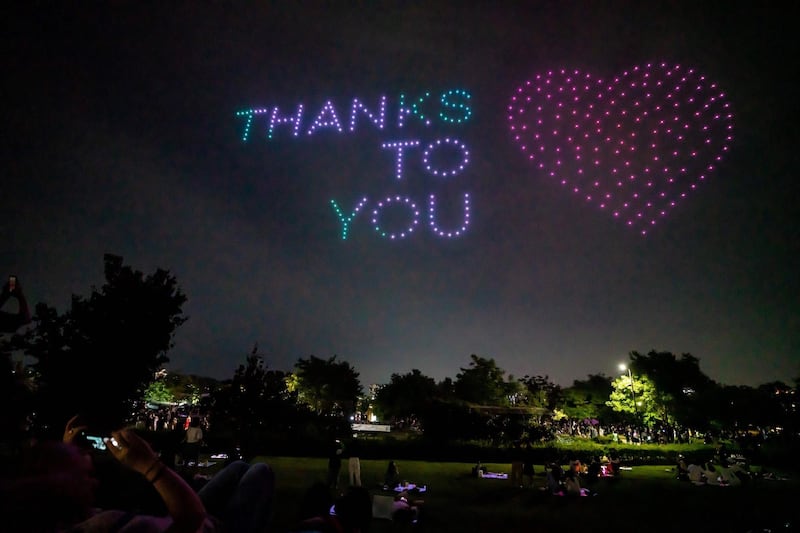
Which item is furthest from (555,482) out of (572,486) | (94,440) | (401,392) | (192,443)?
(401,392)

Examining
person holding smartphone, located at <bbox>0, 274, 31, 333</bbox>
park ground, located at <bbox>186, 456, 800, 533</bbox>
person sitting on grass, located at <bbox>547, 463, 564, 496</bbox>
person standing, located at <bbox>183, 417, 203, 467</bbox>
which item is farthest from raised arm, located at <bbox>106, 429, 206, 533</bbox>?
person sitting on grass, located at <bbox>547, 463, 564, 496</bbox>

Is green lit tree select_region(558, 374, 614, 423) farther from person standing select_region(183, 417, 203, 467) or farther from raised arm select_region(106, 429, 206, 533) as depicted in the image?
raised arm select_region(106, 429, 206, 533)

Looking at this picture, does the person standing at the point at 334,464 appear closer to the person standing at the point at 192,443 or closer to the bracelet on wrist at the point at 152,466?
the person standing at the point at 192,443

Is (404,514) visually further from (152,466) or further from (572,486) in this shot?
(152,466)

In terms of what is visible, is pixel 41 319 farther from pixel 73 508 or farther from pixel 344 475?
pixel 73 508

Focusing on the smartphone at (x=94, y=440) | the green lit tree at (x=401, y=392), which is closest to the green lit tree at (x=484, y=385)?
the green lit tree at (x=401, y=392)
